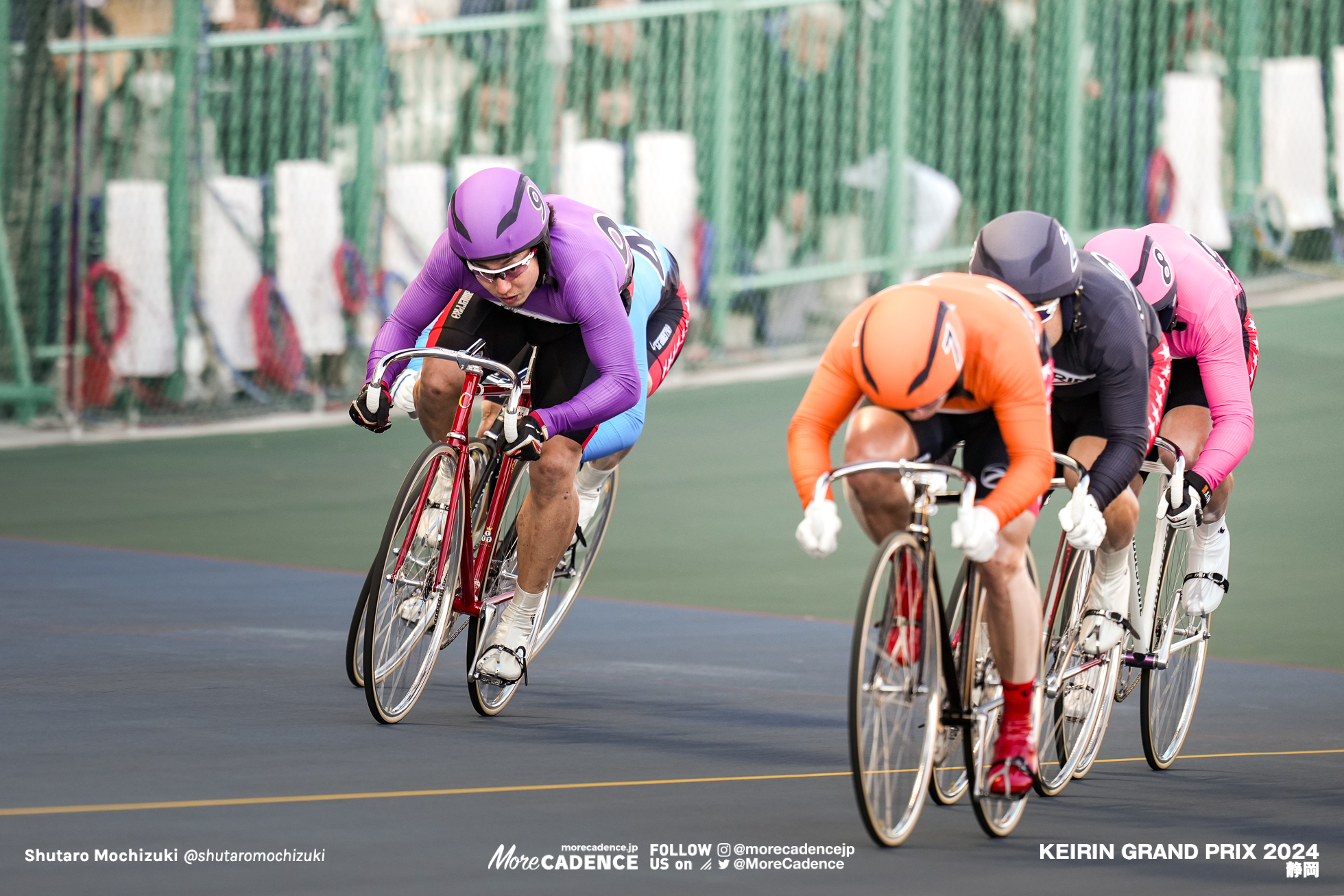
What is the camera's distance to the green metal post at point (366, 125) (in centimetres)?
1338

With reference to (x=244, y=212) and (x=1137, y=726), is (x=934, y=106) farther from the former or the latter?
(x=1137, y=726)

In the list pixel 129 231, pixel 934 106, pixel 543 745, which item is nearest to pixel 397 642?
pixel 543 745

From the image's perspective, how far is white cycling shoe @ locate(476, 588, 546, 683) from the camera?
5984 millimetres

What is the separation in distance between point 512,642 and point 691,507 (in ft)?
15.5

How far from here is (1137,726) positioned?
21.0 feet

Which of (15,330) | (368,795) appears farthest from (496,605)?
(15,330)

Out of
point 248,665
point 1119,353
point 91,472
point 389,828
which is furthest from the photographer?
point 91,472

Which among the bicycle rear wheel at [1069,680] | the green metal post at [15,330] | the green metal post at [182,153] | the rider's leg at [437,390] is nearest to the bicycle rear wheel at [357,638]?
the rider's leg at [437,390]

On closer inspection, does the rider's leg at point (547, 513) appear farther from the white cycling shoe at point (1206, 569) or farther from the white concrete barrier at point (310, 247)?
the white concrete barrier at point (310, 247)

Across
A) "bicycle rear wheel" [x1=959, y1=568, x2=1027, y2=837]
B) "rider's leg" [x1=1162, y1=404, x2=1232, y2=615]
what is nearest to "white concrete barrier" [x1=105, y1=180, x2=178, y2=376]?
"rider's leg" [x1=1162, y1=404, x2=1232, y2=615]

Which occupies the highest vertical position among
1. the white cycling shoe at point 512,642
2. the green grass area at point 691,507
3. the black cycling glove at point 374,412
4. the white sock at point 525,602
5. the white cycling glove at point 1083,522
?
the black cycling glove at point 374,412

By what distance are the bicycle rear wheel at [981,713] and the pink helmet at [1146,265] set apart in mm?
1300

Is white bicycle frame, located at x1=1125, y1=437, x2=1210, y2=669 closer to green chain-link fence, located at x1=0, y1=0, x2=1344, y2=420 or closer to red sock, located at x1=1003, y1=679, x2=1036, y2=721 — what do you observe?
red sock, located at x1=1003, y1=679, x2=1036, y2=721

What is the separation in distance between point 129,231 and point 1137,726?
321 inches
